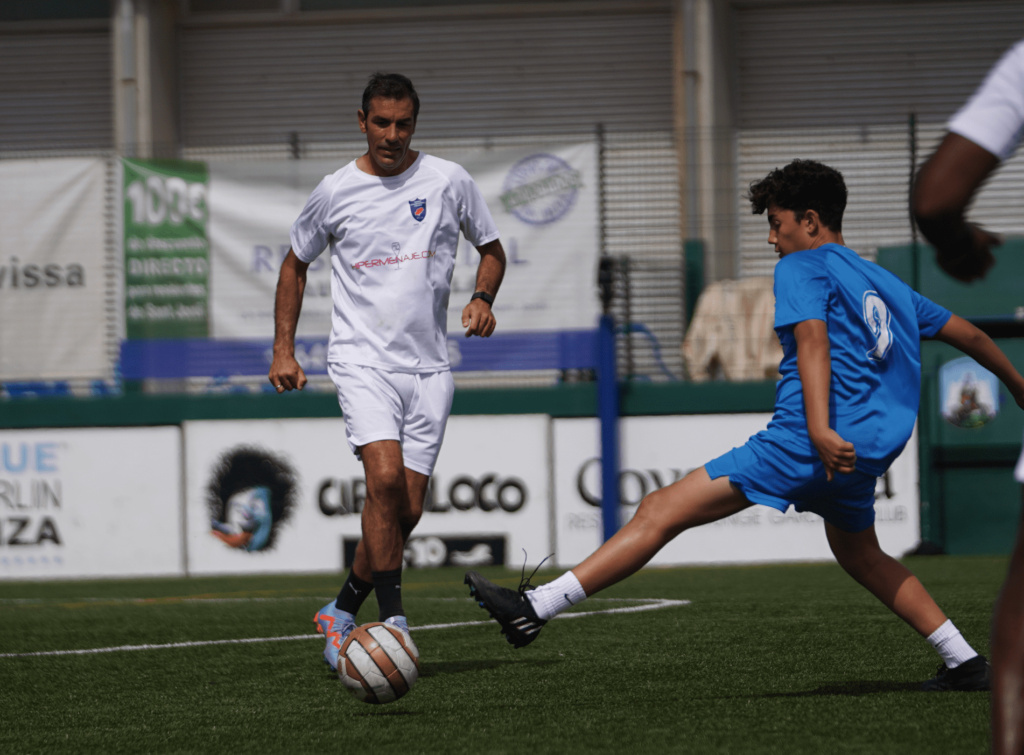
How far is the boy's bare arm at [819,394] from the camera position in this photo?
3.66 meters

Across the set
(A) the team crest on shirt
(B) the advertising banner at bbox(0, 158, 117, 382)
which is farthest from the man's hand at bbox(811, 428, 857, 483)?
(B) the advertising banner at bbox(0, 158, 117, 382)

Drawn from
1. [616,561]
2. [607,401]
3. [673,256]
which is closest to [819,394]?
[616,561]

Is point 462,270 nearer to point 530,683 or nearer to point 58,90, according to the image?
point 530,683

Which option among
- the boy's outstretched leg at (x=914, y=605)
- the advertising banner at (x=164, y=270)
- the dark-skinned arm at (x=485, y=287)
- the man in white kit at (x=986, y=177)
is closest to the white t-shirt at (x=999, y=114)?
the man in white kit at (x=986, y=177)

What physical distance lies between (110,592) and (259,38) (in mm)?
10641

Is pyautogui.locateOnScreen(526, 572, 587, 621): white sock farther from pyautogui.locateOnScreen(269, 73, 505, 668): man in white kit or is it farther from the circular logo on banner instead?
the circular logo on banner

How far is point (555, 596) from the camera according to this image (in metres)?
3.94

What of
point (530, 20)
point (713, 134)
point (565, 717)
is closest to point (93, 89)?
point (530, 20)

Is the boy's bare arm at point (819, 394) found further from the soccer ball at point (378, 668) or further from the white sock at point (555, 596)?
the soccer ball at point (378, 668)

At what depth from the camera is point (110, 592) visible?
8.96 metres

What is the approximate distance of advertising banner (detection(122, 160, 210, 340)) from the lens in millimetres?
10680

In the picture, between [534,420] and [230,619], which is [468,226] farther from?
[534,420]

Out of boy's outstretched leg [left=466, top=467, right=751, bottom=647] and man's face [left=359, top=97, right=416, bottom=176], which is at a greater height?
man's face [left=359, top=97, right=416, bottom=176]

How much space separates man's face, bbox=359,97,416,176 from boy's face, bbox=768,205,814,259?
4.52 feet
